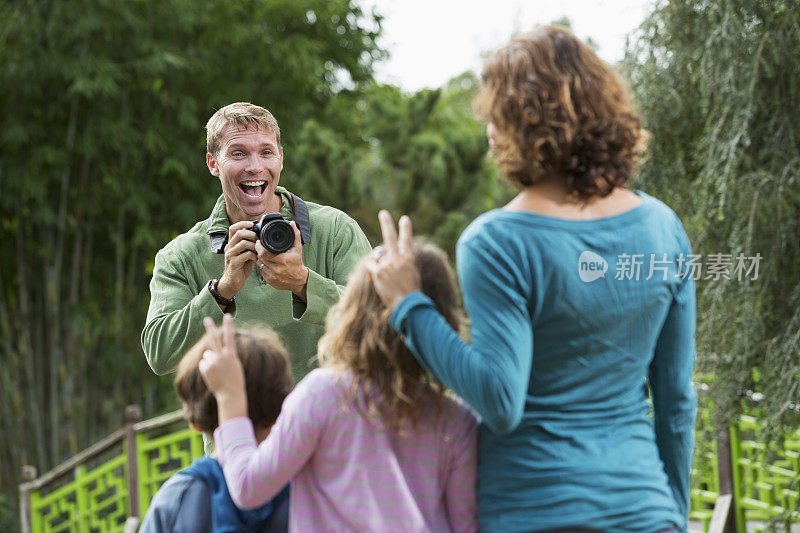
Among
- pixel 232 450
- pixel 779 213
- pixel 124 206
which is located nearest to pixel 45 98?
pixel 124 206

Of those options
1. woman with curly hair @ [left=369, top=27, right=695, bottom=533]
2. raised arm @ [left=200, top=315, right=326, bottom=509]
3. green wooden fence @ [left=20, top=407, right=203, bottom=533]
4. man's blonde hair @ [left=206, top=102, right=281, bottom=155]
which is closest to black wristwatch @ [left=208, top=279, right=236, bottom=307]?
man's blonde hair @ [left=206, top=102, right=281, bottom=155]

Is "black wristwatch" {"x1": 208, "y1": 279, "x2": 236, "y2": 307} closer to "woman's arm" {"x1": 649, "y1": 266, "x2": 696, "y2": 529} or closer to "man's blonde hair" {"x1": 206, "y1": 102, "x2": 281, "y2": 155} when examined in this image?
"man's blonde hair" {"x1": 206, "y1": 102, "x2": 281, "y2": 155}

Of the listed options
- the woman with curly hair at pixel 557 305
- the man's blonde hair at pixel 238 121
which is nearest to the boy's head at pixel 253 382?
the woman with curly hair at pixel 557 305

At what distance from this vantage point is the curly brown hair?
3.64 feet

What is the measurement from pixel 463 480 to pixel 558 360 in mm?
182

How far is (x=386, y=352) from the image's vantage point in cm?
116

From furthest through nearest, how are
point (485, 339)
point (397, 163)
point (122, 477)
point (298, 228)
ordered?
point (397, 163), point (122, 477), point (298, 228), point (485, 339)

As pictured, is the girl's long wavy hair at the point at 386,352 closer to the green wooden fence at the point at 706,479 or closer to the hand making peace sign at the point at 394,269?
the hand making peace sign at the point at 394,269

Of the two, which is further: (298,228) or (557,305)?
(298,228)

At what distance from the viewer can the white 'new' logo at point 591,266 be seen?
111 centimetres

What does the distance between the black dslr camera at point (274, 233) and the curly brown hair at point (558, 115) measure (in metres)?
0.61

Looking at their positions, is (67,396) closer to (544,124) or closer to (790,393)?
(790,393)

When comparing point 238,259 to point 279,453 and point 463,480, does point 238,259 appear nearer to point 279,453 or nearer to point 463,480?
point 279,453

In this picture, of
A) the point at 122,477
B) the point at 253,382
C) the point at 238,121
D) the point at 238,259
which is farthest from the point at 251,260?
the point at 122,477
